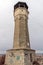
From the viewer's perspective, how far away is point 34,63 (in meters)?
16.6

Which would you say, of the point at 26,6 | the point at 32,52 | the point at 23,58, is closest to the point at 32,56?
the point at 32,52

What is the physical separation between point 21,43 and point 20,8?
5.13 m

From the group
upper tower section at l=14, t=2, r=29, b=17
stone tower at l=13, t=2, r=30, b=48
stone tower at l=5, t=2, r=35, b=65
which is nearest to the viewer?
stone tower at l=5, t=2, r=35, b=65

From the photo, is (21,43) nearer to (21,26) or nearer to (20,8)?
(21,26)

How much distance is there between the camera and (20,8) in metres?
17.7

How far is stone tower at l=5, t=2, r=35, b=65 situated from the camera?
14875 millimetres

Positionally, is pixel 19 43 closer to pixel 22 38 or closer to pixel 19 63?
pixel 22 38

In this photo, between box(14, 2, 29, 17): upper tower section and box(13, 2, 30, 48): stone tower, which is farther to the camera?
box(14, 2, 29, 17): upper tower section

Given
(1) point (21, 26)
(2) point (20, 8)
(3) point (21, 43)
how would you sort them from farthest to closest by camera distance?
(2) point (20, 8), (1) point (21, 26), (3) point (21, 43)

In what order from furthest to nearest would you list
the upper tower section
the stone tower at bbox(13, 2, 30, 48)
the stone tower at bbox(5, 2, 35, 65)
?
1. the upper tower section
2. the stone tower at bbox(13, 2, 30, 48)
3. the stone tower at bbox(5, 2, 35, 65)

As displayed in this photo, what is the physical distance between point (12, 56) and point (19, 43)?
1890mm

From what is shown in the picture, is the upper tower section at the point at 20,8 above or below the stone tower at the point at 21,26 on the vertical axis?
above

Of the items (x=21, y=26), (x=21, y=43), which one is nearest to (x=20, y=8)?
(x=21, y=26)

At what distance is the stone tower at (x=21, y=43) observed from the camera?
48.8 ft
